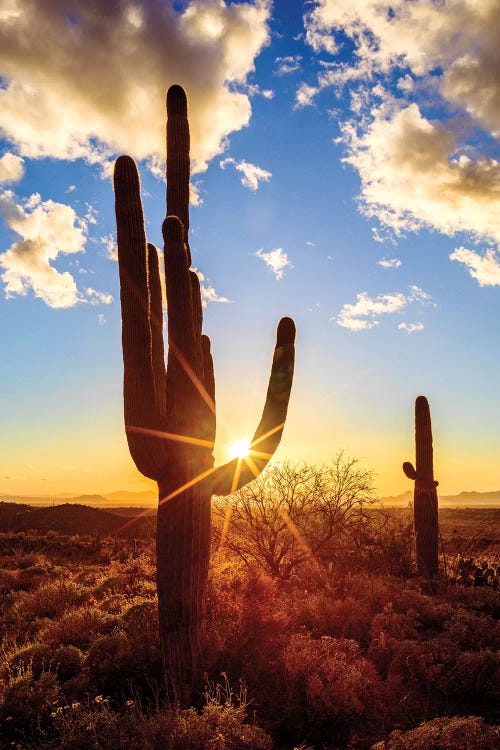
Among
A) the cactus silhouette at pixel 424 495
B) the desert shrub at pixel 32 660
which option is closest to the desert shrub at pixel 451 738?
the desert shrub at pixel 32 660

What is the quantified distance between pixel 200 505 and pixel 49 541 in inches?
947

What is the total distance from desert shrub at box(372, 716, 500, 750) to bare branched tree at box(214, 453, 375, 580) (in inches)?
414

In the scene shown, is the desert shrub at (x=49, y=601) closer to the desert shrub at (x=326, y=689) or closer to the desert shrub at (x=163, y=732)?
the desert shrub at (x=326, y=689)

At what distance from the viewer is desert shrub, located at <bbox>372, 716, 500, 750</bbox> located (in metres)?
A: 4.99

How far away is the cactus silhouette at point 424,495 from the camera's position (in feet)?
50.4

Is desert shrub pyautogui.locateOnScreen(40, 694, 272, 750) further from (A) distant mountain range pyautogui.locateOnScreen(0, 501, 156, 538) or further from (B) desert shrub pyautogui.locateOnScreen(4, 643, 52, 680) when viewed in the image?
(A) distant mountain range pyautogui.locateOnScreen(0, 501, 156, 538)

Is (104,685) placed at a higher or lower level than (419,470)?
lower

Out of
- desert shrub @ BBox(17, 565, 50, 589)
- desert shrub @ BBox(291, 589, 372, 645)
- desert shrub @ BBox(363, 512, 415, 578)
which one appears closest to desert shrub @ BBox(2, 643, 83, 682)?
desert shrub @ BBox(291, 589, 372, 645)

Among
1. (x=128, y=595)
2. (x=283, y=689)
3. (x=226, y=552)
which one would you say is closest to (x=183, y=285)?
(x=283, y=689)

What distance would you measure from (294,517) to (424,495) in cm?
397

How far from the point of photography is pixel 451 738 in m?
5.11

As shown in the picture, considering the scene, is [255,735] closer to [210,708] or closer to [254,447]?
[210,708]

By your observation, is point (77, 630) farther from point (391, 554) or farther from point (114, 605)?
point (391, 554)

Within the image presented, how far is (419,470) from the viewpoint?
640 inches
